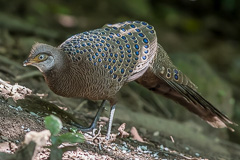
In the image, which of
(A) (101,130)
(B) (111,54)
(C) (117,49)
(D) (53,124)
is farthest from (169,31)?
(D) (53,124)

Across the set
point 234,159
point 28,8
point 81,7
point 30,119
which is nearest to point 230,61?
point 81,7

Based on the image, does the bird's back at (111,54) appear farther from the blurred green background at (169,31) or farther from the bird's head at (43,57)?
the blurred green background at (169,31)

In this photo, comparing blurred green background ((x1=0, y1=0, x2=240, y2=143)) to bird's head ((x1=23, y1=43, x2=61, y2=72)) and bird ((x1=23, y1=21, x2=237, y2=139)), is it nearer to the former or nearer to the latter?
bird ((x1=23, y1=21, x2=237, y2=139))

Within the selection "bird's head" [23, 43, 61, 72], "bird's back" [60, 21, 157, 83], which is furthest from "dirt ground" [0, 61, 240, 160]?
"bird's back" [60, 21, 157, 83]

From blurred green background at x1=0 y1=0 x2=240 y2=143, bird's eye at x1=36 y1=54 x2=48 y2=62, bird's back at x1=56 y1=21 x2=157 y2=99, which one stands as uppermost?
blurred green background at x1=0 y1=0 x2=240 y2=143

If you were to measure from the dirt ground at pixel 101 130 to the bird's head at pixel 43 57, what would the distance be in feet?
1.65

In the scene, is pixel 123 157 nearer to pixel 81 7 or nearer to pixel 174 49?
pixel 174 49

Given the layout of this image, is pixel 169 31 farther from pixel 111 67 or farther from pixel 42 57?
pixel 42 57

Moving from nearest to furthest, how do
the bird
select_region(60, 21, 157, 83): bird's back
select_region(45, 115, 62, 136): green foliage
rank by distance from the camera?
select_region(45, 115, 62, 136): green foliage → the bird → select_region(60, 21, 157, 83): bird's back

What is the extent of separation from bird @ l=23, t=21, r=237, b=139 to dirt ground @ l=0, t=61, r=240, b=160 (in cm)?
37

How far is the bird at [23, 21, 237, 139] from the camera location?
4938 millimetres

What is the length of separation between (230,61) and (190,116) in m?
4.69

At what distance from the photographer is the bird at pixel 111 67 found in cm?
494

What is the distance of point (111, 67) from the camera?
204 inches
